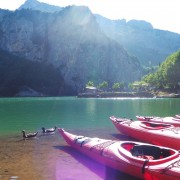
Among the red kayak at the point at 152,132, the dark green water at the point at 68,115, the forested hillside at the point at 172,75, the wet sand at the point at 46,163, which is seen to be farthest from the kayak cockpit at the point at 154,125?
the forested hillside at the point at 172,75

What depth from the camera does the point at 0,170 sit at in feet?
56.6

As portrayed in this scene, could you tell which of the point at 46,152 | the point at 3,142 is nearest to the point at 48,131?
the point at 3,142

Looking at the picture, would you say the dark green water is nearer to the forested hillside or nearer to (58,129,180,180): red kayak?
(58,129,180,180): red kayak

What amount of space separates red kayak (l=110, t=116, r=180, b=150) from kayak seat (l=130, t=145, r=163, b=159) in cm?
502

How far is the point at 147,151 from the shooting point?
17078mm

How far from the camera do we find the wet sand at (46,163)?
16188 millimetres

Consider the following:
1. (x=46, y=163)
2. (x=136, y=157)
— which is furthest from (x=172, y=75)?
(x=136, y=157)

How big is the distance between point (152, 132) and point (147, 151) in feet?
24.8

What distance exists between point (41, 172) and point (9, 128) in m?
18.8

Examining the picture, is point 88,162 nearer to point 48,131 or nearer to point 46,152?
point 46,152

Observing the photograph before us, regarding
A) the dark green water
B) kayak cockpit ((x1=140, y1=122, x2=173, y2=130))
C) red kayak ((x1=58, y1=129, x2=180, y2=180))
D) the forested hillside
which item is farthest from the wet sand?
the forested hillside

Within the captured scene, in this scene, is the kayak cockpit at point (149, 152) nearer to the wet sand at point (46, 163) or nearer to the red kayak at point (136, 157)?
the red kayak at point (136, 157)

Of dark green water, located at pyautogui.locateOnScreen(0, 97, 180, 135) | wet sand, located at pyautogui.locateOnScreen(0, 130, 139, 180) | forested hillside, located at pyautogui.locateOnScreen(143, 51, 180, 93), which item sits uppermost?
forested hillside, located at pyautogui.locateOnScreen(143, 51, 180, 93)

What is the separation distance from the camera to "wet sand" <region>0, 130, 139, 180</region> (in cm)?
1619
